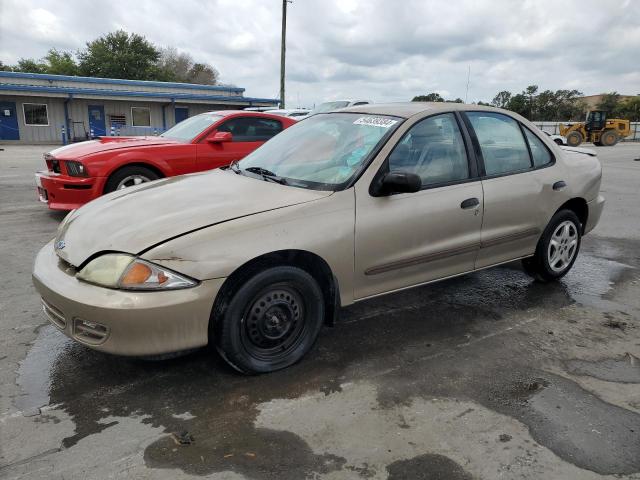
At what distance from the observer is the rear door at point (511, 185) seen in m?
3.86

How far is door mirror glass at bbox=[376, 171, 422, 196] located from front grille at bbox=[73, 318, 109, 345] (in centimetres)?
180

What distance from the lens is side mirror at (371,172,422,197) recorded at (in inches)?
122

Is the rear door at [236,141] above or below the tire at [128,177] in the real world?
above

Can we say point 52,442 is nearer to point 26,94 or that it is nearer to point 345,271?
point 345,271

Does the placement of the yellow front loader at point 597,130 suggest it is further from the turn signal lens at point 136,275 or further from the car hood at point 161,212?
the turn signal lens at point 136,275

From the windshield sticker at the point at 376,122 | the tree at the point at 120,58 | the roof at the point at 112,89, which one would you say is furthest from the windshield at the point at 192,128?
the tree at the point at 120,58

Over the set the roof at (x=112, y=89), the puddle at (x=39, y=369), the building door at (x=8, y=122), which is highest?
the roof at (x=112, y=89)

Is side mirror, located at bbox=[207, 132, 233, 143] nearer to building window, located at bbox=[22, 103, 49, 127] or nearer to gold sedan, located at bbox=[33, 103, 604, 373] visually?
gold sedan, located at bbox=[33, 103, 604, 373]

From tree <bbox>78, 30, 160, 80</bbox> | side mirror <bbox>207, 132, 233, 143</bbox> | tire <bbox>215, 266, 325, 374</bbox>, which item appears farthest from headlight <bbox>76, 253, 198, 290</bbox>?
tree <bbox>78, 30, 160, 80</bbox>

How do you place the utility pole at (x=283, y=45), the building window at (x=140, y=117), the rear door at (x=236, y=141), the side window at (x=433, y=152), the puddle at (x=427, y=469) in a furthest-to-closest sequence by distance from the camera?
the building window at (x=140, y=117) < the utility pole at (x=283, y=45) < the rear door at (x=236, y=141) < the side window at (x=433, y=152) < the puddle at (x=427, y=469)

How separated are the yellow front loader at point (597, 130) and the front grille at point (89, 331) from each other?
32207 mm

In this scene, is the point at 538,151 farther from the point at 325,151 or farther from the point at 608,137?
the point at 608,137

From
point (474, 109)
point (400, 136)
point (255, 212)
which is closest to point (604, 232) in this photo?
point (474, 109)

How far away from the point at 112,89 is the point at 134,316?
102ft
